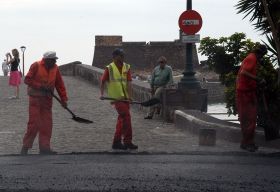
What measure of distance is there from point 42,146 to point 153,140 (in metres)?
2.56

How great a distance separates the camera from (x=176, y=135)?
50.9 feet

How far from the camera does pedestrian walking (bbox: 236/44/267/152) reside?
12914 millimetres

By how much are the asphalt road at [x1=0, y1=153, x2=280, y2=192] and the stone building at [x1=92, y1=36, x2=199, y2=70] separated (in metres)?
58.9

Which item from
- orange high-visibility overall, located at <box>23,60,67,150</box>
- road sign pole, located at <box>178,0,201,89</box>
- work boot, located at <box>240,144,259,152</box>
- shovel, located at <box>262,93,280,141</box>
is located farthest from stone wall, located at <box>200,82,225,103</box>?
orange high-visibility overall, located at <box>23,60,67,150</box>

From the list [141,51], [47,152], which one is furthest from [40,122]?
[141,51]

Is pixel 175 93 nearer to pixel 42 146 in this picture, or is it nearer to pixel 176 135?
pixel 176 135

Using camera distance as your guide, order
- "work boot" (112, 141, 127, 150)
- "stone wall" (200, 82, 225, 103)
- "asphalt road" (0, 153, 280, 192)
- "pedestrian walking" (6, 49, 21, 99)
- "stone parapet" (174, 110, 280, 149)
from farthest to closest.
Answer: "stone wall" (200, 82, 225, 103)
"pedestrian walking" (6, 49, 21, 99)
"stone parapet" (174, 110, 280, 149)
"work boot" (112, 141, 127, 150)
"asphalt road" (0, 153, 280, 192)

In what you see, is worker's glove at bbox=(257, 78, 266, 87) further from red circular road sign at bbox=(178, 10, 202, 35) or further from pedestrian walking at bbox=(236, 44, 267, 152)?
red circular road sign at bbox=(178, 10, 202, 35)

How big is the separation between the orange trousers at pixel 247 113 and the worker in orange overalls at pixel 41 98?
287cm

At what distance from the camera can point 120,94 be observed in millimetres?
13133

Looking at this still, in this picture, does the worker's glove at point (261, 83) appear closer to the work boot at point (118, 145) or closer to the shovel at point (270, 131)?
the shovel at point (270, 131)

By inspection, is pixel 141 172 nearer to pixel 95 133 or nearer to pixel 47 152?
pixel 47 152

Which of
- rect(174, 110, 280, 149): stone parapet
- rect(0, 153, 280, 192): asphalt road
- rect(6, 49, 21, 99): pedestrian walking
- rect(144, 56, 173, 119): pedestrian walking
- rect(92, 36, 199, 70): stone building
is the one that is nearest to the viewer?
rect(0, 153, 280, 192): asphalt road

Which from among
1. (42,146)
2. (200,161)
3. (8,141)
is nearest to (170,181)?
(200,161)
